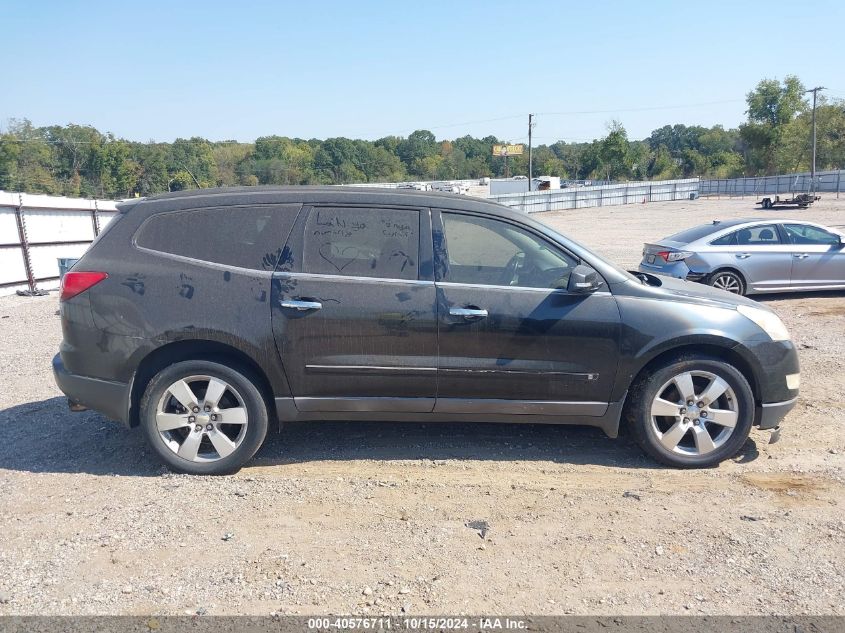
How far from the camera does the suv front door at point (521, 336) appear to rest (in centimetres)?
429

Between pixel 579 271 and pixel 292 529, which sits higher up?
pixel 579 271

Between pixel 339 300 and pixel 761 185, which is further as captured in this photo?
pixel 761 185

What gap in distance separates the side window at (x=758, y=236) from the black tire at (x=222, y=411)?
31.0 ft

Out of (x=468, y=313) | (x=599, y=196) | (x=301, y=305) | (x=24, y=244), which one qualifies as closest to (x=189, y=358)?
(x=301, y=305)

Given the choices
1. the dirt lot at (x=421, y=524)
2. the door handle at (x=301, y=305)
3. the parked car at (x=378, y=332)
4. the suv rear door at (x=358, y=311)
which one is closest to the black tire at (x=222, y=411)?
the parked car at (x=378, y=332)

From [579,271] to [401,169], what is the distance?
98.6 meters

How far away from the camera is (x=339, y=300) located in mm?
4277

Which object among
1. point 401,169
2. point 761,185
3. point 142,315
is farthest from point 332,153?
point 142,315

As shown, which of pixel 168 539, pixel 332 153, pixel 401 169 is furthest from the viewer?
pixel 401 169

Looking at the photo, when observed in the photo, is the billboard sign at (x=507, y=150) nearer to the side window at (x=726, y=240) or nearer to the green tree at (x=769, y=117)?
the green tree at (x=769, y=117)

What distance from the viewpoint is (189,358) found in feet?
14.3

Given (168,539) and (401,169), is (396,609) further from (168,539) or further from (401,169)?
(401,169)

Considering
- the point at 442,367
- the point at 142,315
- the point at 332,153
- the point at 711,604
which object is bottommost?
the point at 711,604

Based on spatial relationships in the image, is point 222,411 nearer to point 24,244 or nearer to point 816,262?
point 816,262
